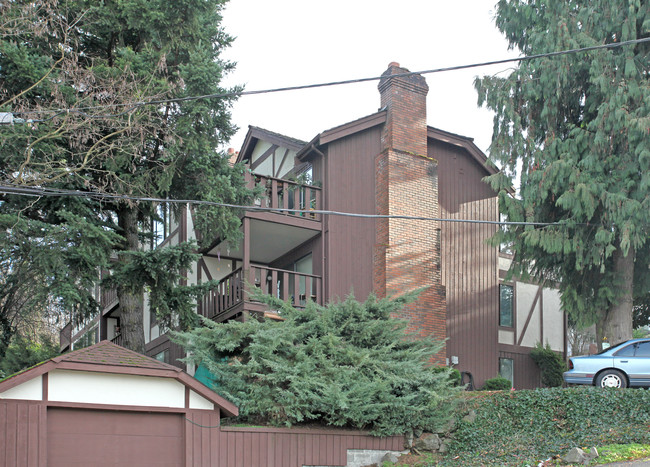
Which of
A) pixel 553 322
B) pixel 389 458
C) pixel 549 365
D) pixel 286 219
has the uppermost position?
pixel 286 219

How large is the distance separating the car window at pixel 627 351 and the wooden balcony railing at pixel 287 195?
8949 mm

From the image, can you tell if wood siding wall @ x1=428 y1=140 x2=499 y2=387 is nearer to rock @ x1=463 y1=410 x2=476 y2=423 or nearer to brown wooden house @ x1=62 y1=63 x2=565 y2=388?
brown wooden house @ x1=62 y1=63 x2=565 y2=388

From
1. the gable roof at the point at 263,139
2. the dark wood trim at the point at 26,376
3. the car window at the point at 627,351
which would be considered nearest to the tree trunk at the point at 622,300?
the car window at the point at 627,351

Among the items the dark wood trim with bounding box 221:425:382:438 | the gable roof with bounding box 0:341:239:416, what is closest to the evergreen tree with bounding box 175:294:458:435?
the dark wood trim with bounding box 221:425:382:438

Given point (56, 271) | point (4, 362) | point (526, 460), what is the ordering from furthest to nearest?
point (4, 362) → point (56, 271) → point (526, 460)

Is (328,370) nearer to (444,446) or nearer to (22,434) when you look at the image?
(444,446)

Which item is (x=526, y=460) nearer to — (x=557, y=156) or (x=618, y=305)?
(x=618, y=305)

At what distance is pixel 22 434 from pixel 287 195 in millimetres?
10650

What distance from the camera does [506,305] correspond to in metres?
25.6

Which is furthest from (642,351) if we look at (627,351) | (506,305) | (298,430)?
(298,430)

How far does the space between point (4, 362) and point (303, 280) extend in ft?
28.1

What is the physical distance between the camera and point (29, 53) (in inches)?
672

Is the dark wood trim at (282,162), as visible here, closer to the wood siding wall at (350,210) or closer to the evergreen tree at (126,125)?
the wood siding wall at (350,210)

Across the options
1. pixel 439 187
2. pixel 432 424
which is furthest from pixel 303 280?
pixel 432 424
